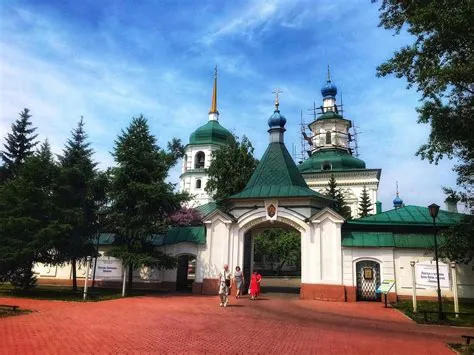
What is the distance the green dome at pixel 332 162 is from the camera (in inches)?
2242

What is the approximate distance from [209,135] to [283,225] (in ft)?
117

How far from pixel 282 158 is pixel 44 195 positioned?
525 inches

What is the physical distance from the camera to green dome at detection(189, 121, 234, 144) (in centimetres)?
5669

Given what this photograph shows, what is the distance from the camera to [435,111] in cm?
1533

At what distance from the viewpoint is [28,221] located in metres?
18.1

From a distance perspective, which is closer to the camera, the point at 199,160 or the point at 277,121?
the point at 277,121

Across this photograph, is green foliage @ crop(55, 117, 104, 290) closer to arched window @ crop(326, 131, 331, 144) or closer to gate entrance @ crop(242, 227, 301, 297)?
Result: gate entrance @ crop(242, 227, 301, 297)

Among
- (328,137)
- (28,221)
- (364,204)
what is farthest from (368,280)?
(328,137)

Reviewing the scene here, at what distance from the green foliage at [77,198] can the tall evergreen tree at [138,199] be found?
1030mm

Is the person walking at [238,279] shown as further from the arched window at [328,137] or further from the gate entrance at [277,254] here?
the arched window at [328,137]

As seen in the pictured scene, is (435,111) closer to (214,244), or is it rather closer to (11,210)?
(214,244)

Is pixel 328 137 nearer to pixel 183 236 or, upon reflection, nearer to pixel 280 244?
pixel 280 244

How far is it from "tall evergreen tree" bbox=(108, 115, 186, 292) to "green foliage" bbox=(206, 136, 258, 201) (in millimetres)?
12433

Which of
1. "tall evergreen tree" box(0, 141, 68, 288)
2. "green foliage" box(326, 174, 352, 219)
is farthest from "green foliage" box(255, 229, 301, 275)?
"tall evergreen tree" box(0, 141, 68, 288)
